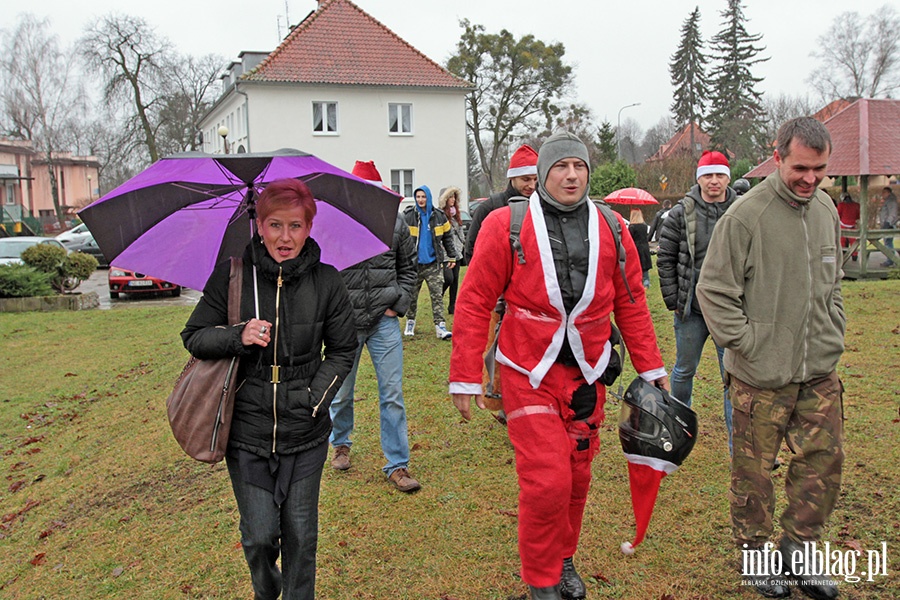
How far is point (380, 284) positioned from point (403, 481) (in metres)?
1.38

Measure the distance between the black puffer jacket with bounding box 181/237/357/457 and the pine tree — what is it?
65.7 m

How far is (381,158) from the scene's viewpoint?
1560 inches

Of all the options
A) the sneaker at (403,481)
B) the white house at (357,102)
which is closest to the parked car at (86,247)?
the white house at (357,102)

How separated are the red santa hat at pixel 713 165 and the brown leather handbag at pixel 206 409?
3539mm

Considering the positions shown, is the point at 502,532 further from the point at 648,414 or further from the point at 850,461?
the point at 850,461

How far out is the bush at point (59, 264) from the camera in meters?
17.2

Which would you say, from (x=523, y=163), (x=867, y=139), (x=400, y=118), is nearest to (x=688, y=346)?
(x=523, y=163)

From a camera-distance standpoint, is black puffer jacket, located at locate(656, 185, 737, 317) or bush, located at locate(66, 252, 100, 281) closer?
black puffer jacket, located at locate(656, 185, 737, 317)

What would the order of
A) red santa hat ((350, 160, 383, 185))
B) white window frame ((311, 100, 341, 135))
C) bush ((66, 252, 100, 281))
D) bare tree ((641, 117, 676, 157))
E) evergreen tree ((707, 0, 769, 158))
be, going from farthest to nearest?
bare tree ((641, 117, 676, 157)) → evergreen tree ((707, 0, 769, 158)) → white window frame ((311, 100, 341, 135)) → bush ((66, 252, 100, 281)) → red santa hat ((350, 160, 383, 185))

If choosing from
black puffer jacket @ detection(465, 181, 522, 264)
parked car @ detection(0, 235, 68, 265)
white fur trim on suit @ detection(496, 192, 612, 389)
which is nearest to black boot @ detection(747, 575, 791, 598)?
white fur trim on suit @ detection(496, 192, 612, 389)

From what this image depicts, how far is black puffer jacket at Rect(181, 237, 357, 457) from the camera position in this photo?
3199 millimetres

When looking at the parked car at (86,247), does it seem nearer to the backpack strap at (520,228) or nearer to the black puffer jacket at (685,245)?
the black puffer jacket at (685,245)

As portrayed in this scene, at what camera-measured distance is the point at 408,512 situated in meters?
4.78

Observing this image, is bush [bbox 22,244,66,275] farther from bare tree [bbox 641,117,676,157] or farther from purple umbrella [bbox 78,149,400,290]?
bare tree [bbox 641,117,676,157]
